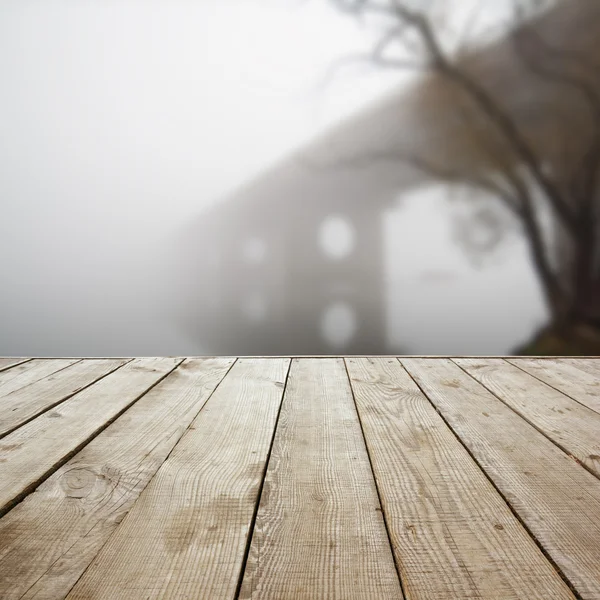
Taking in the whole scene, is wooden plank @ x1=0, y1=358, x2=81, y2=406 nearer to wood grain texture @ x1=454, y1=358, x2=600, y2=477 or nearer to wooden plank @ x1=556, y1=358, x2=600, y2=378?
wood grain texture @ x1=454, y1=358, x2=600, y2=477

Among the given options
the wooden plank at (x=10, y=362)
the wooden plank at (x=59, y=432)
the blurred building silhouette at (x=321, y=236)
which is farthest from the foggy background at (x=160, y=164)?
the wooden plank at (x=59, y=432)

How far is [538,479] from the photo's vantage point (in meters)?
0.78

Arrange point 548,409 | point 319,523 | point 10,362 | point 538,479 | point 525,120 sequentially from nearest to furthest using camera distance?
point 319,523 < point 538,479 < point 548,409 < point 10,362 < point 525,120

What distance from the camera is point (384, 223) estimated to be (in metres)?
2.03

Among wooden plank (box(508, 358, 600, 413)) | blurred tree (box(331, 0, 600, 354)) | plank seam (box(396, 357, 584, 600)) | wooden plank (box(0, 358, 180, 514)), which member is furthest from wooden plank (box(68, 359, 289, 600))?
blurred tree (box(331, 0, 600, 354))

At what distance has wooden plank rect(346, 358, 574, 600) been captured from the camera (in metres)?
0.54

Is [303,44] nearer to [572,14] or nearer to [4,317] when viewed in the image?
[572,14]

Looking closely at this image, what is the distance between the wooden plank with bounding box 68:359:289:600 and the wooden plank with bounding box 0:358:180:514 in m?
0.19

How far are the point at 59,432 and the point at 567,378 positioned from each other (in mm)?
1313

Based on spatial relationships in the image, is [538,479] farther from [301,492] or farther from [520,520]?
[301,492]

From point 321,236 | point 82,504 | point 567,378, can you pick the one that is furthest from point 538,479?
point 321,236

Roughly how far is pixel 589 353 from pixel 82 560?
1.94 m

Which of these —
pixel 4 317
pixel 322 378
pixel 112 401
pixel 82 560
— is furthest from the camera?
pixel 4 317

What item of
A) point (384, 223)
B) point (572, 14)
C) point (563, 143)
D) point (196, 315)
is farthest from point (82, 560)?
point (572, 14)
